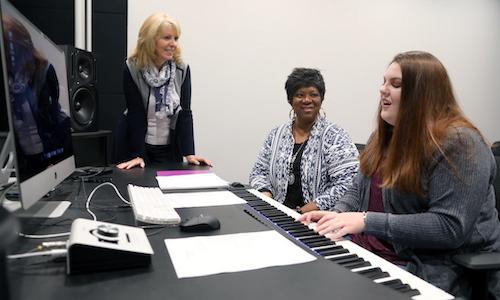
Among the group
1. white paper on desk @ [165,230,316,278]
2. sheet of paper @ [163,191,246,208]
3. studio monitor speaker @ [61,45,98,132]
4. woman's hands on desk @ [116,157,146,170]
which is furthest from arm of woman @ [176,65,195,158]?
white paper on desk @ [165,230,316,278]

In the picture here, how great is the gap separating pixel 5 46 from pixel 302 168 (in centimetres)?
146

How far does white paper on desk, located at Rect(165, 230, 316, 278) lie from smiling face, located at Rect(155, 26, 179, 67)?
4.86ft

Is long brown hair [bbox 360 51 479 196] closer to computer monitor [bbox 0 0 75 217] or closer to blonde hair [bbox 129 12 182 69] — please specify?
computer monitor [bbox 0 0 75 217]

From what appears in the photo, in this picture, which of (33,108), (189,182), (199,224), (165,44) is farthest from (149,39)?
(199,224)

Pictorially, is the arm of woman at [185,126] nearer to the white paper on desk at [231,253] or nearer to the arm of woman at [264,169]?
the arm of woman at [264,169]

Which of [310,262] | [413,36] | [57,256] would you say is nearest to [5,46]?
[57,256]

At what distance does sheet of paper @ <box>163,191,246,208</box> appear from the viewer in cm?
126

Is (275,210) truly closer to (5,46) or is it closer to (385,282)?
(385,282)

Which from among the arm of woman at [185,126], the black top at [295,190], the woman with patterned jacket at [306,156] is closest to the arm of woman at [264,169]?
the woman with patterned jacket at [306,156]

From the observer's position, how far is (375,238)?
1.39 meters

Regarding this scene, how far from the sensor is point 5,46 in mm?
783

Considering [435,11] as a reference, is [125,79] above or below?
below

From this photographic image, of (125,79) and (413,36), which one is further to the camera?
(413,36)

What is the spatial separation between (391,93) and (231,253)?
29.9 inches
